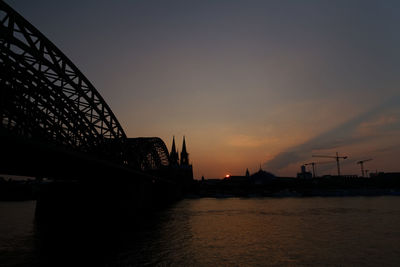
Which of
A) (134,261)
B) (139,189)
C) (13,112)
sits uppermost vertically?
(13,112)

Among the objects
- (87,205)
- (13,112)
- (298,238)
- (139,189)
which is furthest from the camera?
(139,189)

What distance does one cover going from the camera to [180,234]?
31.4 meters

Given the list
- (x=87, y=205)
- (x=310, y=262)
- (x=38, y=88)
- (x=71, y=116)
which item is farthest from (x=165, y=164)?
(x=310, y=262)

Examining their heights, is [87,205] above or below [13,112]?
below

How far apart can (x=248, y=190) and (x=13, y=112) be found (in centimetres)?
18336

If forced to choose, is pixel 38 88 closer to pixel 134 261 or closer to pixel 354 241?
pixel 134 261

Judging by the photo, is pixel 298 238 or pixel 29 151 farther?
pixel 298 238

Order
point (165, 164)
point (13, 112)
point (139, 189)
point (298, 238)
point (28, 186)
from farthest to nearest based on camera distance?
point (28, 186)
point (165, 164)
point (139, 189)
point (13, 112)
point (298, 238)

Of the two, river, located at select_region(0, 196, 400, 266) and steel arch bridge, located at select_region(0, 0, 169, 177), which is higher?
steel arch bridge, located at select_region(0, 0, 169, 177)

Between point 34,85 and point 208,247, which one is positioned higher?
point 34,85

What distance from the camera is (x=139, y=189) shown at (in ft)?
186

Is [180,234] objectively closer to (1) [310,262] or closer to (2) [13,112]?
(1) [310,262]

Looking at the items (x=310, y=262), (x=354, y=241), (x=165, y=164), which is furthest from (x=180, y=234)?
(x=165, y=164)

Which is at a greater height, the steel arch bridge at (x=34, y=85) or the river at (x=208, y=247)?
the steel arch bridge at (x=34, y=85)
